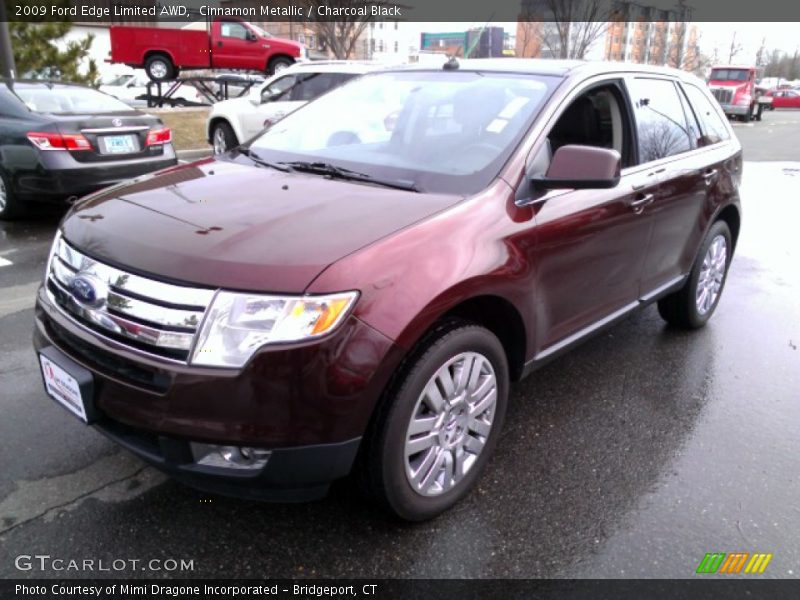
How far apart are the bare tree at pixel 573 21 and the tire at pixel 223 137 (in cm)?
2391

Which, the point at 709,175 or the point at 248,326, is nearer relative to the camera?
the point at 248,326

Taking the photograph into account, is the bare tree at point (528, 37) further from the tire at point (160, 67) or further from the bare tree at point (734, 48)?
the bare tree at point (734, 48)

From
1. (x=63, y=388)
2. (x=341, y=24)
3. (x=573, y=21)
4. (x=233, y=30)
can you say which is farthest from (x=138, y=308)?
(x=573, y=21)

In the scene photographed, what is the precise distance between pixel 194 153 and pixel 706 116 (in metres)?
9.25

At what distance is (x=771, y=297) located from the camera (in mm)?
5293

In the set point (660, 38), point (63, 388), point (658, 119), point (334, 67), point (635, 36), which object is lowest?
point (63, 388)

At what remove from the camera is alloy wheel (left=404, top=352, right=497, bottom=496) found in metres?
2.34

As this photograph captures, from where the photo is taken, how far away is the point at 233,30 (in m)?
18.3

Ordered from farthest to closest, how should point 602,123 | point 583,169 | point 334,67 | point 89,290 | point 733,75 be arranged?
point 733,75 → point 334,67 → point 602,123 → point 583,169 → point 89,290

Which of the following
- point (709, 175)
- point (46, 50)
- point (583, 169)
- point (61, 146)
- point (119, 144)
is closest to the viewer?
point (583, 169)

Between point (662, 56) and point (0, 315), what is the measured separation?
60.8 meters

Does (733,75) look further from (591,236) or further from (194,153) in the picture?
(591,236)

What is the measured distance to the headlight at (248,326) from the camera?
1.96m

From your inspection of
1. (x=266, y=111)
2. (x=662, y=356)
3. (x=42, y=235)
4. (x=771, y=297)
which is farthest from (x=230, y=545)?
(x=266, y=111)
